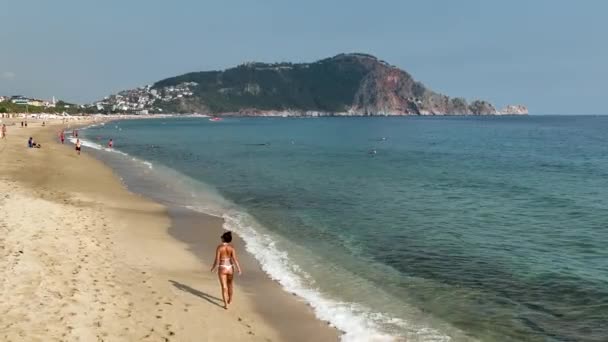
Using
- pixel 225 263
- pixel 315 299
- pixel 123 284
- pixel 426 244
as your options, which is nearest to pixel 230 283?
pixel 225 263

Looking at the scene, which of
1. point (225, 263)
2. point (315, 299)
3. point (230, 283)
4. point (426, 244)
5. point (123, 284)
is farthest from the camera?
point (426, 244)

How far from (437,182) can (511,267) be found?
2103 centimetres

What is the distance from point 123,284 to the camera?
492 inches

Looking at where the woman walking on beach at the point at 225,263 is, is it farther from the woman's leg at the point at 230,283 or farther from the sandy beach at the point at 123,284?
the sandy beach at the point at 123,284

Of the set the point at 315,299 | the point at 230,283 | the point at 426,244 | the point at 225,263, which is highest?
the point at 225,263

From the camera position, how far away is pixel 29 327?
9133 mm

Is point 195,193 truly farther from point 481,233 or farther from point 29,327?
point 29,327

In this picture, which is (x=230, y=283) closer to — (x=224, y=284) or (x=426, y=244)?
(x=224, y=284)

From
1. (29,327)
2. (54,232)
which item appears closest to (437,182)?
(54,232)

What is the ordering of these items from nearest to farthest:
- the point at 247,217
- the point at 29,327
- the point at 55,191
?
the point at 29,327 < the point at 247,217 < the point at 55,191

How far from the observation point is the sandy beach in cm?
980

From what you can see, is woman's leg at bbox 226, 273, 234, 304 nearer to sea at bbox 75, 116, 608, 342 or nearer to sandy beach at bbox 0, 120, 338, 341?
sandy beach at bbox 0, 120, 338, 341

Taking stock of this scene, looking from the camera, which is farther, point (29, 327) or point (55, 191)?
point (55, 191)

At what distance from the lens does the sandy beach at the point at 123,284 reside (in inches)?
386
